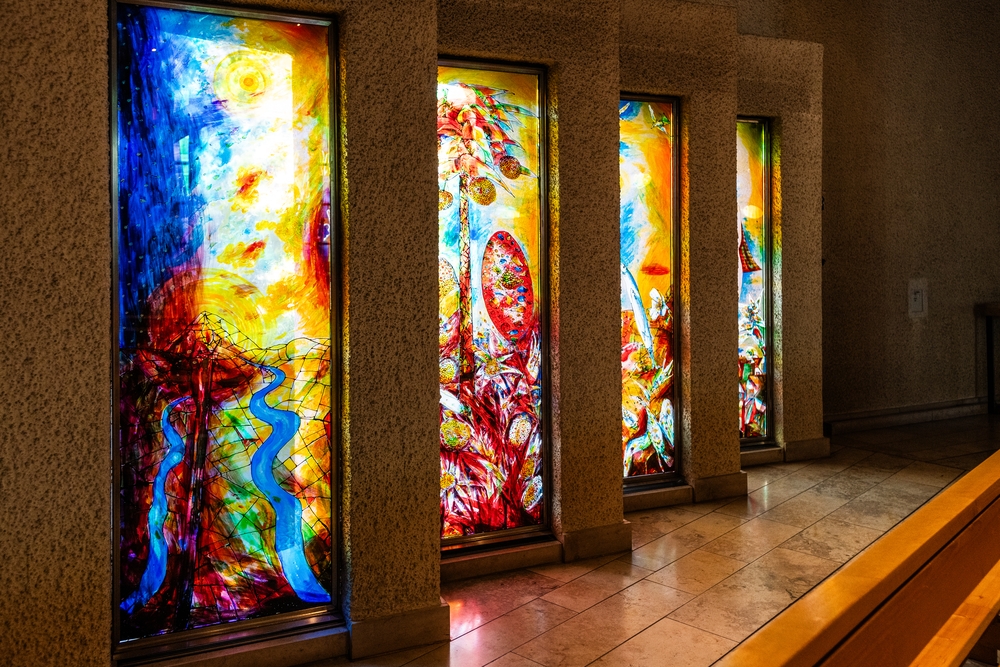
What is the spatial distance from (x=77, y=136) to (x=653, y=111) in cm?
396

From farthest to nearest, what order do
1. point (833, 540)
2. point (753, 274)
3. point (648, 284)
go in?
point (753, 274)
point (648, 284)
point (833, 540)

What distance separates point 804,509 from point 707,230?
6.87 feet

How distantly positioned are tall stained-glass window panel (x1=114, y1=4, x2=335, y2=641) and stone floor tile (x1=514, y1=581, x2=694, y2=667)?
3.37 feet

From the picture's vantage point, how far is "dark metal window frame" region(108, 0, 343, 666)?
312 cm

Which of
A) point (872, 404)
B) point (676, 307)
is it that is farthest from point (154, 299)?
point (872, 404)

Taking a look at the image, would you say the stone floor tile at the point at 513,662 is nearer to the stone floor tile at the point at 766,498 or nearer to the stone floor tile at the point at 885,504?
the stone floor tile at the point at 766,498

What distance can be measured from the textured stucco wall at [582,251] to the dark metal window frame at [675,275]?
113 centimetres

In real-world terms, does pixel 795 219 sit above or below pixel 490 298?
above

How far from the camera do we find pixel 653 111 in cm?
568

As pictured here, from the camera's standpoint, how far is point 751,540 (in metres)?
4.89

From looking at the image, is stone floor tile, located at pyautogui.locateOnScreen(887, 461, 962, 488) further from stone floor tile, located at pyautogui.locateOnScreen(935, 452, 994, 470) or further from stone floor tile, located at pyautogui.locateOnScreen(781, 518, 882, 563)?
stone floor tile, located at pyautogui.locateOnScreen(781, 518, 882, 563)

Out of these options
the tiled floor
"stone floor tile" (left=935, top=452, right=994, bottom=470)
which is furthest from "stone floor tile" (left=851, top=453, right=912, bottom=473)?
"stone floor tile" (left=935, top=452, right=994, bottom=470)

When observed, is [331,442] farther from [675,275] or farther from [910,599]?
[675,275]

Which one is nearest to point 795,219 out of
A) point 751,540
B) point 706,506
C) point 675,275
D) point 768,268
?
point 768,268
